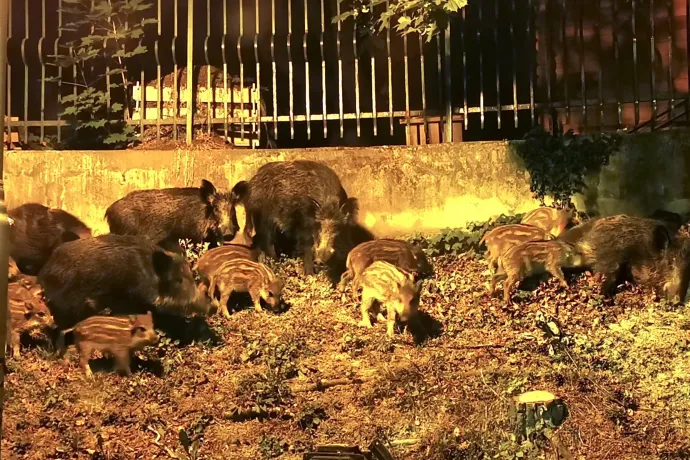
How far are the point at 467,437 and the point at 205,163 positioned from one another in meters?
5.23

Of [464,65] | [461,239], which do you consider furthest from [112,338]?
[464,65]

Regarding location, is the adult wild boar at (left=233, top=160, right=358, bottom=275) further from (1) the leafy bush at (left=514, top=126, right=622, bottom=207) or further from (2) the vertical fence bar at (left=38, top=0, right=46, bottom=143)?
(2) the vertical fence bar at (left=38, top=0, right=46, bottom=143)

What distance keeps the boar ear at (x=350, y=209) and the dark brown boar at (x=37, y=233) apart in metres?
2.93

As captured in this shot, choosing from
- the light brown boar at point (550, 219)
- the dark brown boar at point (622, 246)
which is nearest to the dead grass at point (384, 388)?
the dark brown boar at point (622, 246)

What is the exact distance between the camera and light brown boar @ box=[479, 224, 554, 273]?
7.97 meters

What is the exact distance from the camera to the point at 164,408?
5871 millimetres

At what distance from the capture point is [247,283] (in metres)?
7.60

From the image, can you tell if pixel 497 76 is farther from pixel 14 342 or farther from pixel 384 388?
pixel 14 342

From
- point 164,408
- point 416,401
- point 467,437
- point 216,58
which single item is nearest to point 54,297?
point 164,408

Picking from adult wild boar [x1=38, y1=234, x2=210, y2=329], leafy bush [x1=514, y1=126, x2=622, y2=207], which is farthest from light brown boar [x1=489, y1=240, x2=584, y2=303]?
adult wild boar [x1=38, y1=234, x2=210, y2=329]

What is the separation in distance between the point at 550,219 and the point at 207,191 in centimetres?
382

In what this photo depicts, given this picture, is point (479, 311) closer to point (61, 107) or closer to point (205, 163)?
point (205, 163)

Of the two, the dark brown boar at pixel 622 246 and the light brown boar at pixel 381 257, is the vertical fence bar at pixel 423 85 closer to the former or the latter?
the light brown boar at pixel 381 257

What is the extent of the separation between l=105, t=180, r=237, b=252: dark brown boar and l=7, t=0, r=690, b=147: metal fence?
4.54ft
